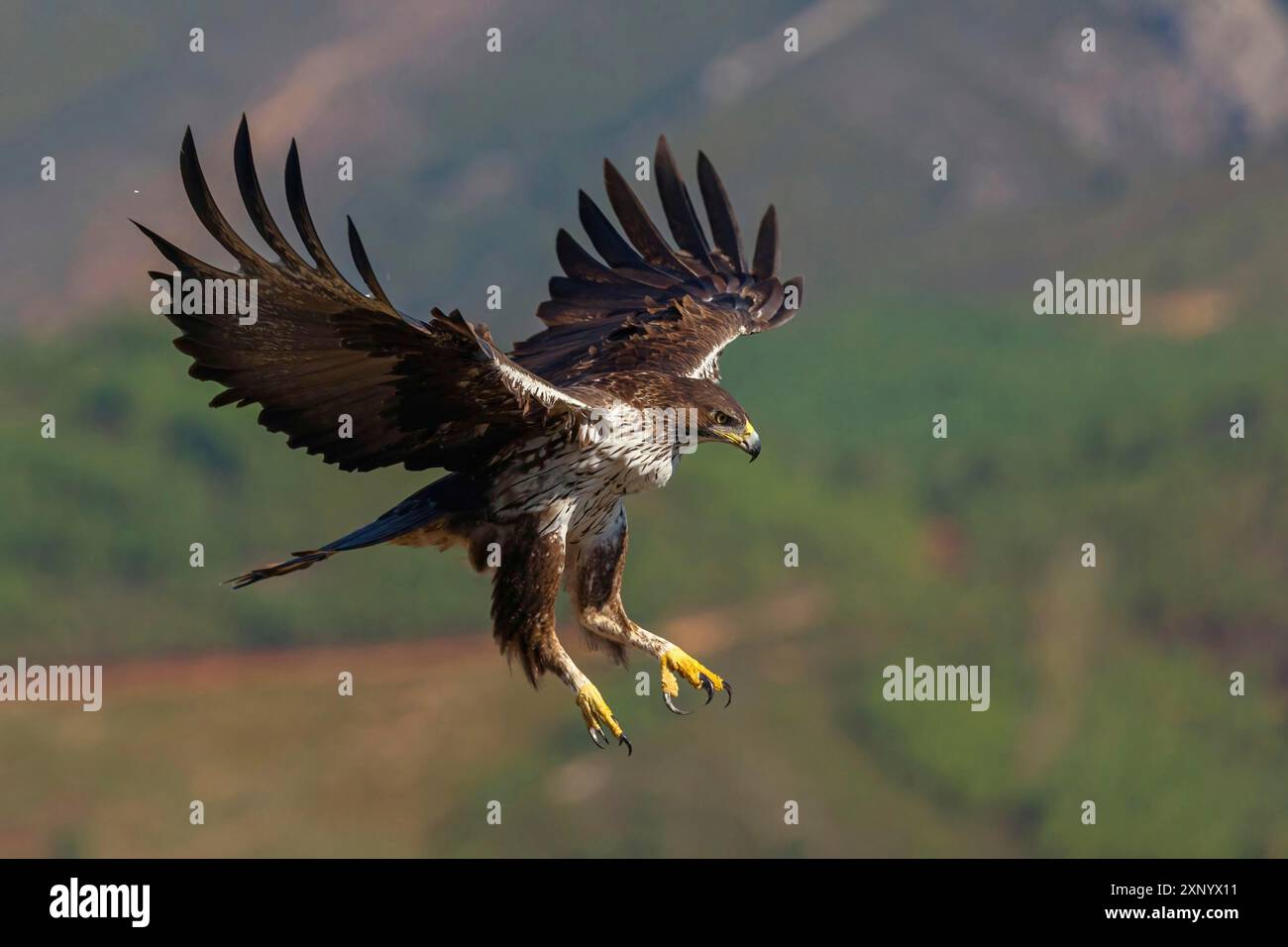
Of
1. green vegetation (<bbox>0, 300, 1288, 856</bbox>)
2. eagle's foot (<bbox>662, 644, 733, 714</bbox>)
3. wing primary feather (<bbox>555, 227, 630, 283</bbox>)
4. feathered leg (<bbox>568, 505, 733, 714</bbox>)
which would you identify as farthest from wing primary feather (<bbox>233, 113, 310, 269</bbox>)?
green vegetation (<bbox>0, 300, 1288, 856</bbox>)

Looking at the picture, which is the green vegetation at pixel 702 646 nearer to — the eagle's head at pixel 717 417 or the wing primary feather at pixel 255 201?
the eagle's head at pixel 717 417

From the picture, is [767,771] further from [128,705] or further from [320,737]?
[128,705]

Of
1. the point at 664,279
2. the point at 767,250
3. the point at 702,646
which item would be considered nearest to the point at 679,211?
the point at 664,279

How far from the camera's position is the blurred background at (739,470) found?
50.9 metres

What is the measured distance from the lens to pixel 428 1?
6769 cm

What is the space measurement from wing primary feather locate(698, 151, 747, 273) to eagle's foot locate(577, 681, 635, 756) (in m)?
4.00

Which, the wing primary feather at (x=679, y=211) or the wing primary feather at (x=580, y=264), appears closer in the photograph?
the wing primary feather at (x=580, y=264)

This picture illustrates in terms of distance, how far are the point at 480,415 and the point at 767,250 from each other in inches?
158

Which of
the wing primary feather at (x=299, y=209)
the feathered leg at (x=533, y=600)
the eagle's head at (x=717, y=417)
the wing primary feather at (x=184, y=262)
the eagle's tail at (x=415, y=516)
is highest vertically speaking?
the wing primary feather at (x=299, y=209)

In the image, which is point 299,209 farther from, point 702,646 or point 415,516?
point 702,646

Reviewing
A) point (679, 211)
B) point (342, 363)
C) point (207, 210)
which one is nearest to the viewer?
point (207, 210)

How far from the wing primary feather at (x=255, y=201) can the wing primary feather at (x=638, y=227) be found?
13.3 feet

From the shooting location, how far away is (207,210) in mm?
9508

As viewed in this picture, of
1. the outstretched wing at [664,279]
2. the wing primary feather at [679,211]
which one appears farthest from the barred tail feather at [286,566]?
the wing primary feather at [679,211]
